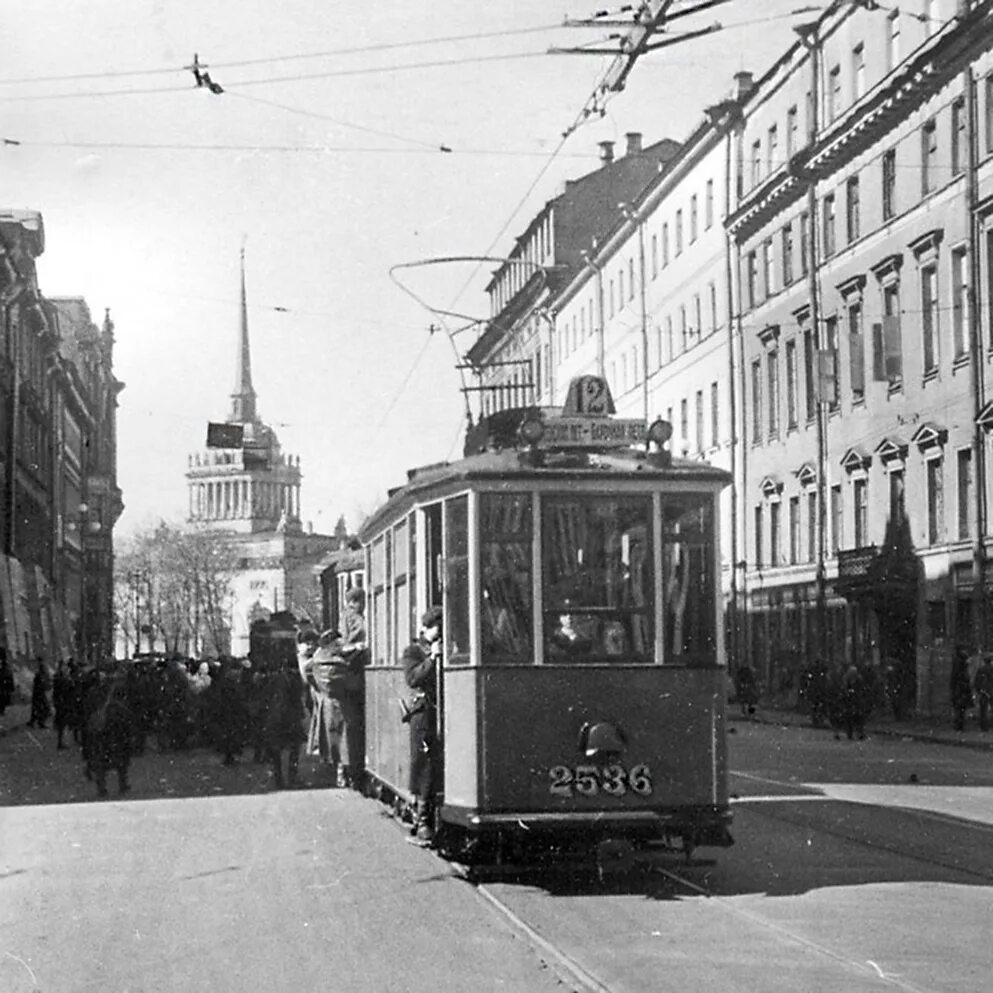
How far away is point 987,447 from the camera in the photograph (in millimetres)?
39906

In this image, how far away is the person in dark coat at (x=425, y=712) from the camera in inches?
529

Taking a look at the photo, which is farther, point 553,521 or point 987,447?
point 987,447

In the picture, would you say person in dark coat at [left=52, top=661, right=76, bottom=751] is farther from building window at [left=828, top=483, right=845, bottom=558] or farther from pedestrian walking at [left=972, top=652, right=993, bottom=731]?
building window at [left=828, top=483, right=845, bottom=558]

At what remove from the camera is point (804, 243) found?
52469 mm

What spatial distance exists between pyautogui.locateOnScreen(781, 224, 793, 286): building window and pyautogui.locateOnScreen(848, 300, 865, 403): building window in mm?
5095

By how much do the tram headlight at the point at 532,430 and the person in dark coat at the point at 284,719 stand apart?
1056cm

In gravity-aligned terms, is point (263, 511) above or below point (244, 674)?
above

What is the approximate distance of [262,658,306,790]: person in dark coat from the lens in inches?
910

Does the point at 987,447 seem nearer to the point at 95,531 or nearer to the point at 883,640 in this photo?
the point at 883,640

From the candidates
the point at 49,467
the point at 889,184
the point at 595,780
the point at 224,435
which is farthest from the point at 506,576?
the point at 49,467

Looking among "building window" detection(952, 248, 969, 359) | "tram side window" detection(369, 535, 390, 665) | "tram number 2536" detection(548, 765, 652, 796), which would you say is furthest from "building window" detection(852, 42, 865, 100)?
"tram number 2536" detection(548, 765, 652, 796)

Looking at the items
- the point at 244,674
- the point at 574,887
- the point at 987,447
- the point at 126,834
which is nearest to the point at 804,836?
the point at 574,887

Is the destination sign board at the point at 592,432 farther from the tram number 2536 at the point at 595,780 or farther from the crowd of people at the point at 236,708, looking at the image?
the crowd of people at the point at 236,708

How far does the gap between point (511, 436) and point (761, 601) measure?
139 feet
